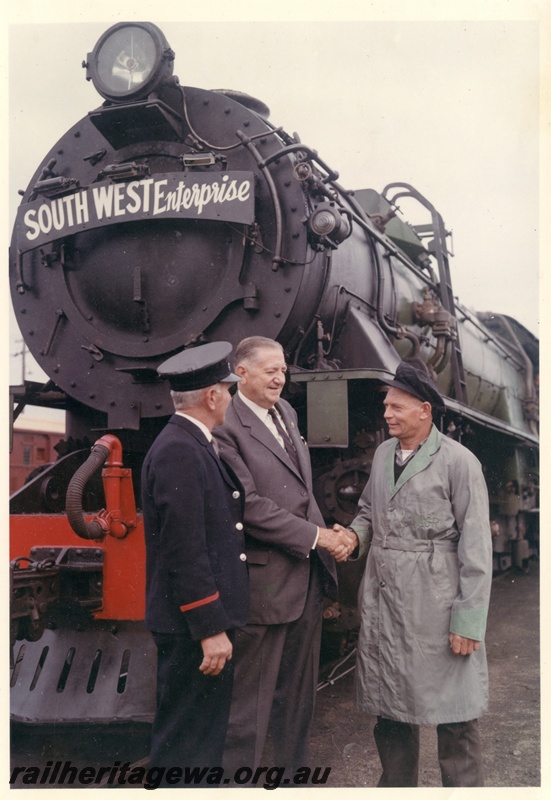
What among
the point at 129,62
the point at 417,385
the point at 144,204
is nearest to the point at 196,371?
the point at 417,385

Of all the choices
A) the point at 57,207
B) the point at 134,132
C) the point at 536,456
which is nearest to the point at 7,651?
the point at 57,207

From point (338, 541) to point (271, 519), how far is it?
323 millimetres

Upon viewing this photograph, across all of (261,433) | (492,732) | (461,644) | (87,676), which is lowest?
(492,732)

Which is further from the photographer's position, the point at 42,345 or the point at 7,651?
the point at 42,345

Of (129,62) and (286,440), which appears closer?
(286,440)

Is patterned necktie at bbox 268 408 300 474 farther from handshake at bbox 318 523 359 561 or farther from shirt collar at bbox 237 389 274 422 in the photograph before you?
handshake at bbox 318 523 359 561

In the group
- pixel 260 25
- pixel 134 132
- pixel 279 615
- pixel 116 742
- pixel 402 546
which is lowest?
pixel 116 742

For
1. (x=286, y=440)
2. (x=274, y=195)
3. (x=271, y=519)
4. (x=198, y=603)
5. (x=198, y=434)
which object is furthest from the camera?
(x=274, y=195)

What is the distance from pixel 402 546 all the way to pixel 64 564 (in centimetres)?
155

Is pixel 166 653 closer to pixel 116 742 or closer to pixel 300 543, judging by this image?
pixel 300 543

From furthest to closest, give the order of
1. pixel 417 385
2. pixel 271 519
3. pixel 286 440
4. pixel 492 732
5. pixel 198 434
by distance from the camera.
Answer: pixel 492 732 → pixel 286 440 → pixel 417 385 → pixel 271 519 → pixel 198 434

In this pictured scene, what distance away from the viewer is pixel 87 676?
329 centimetres

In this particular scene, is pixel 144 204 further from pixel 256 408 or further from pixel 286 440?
A: pixel 286 440

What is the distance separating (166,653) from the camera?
2.53 meters
